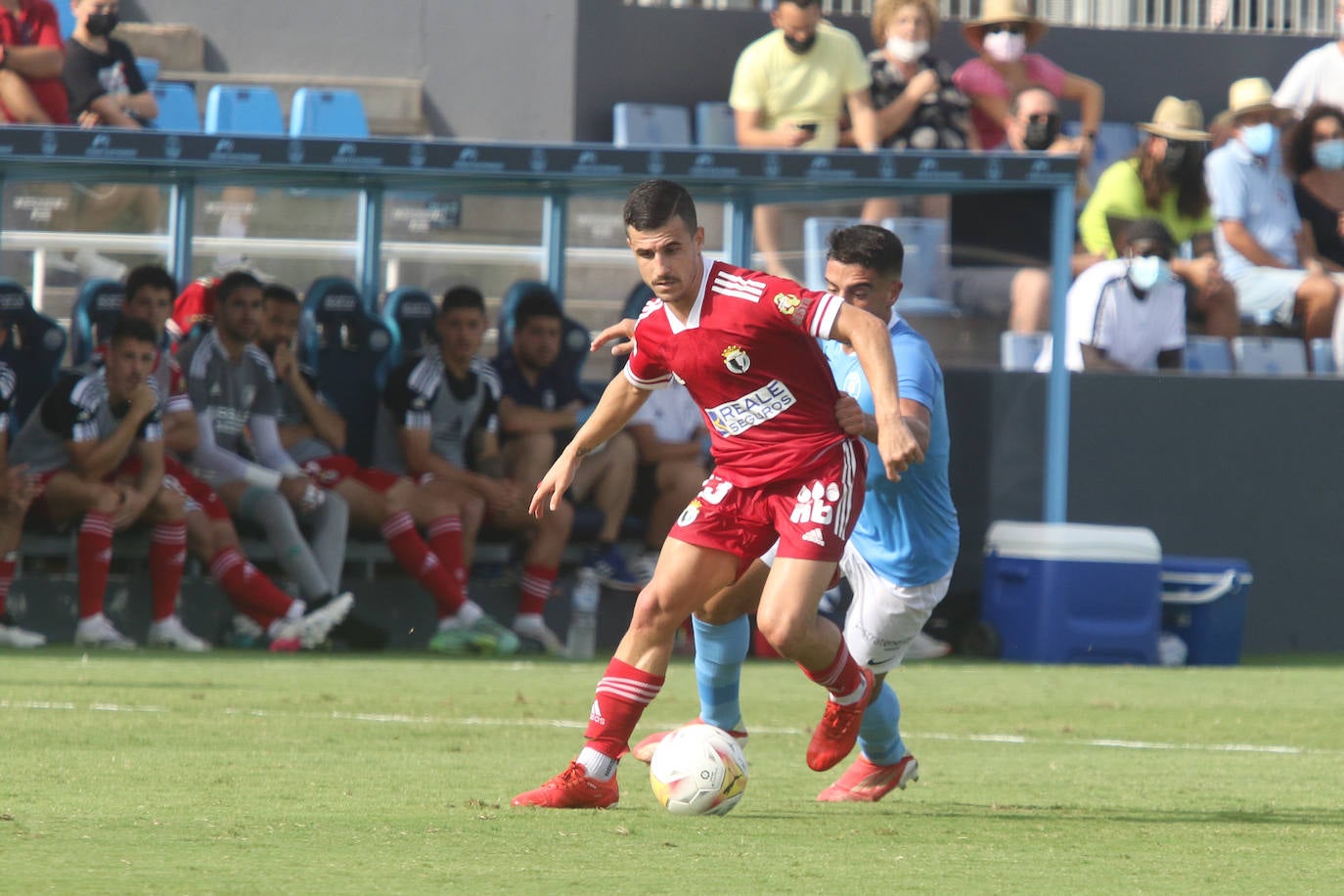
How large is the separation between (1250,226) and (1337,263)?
127cm

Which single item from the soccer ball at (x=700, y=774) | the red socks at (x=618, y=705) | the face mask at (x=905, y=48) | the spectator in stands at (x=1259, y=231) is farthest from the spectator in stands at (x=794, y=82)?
the soccer ball at (x=700, y=774)

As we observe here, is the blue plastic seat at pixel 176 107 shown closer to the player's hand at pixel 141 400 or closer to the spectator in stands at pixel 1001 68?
the player's hand at pixel 141 400

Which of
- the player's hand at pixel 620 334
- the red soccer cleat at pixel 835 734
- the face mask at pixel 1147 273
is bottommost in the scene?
the red soccer cleat at pixel 835 734

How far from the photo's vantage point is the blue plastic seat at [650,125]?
1559 cm

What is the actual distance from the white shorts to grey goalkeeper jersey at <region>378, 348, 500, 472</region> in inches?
238

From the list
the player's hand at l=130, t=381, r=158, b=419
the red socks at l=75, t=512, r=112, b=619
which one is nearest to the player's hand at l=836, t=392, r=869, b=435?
the player's hand at l=130, t=381, r=158, b=419

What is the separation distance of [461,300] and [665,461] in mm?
1572

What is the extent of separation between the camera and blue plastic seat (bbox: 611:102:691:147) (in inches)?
614

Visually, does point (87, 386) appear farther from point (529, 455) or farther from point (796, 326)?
point (796, 326)

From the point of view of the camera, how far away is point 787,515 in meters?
5.75

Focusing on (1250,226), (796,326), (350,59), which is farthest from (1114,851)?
(350,59)

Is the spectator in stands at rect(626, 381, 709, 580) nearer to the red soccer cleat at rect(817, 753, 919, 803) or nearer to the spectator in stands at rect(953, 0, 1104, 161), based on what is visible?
the spectator in stands at rect(953, 0, 1104, 161)

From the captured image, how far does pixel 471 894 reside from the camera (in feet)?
13.8

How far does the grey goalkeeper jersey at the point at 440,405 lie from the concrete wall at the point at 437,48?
4.16 m
